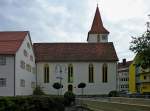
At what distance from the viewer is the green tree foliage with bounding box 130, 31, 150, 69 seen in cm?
5303

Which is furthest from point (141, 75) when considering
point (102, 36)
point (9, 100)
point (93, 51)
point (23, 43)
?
point (9, 100)

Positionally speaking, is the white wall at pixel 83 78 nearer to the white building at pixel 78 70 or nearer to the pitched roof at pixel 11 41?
the white building at pixel 78 70

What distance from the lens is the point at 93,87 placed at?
101375mm

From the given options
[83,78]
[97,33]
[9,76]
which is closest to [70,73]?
[83,78]

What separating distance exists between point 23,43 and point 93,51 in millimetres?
28733

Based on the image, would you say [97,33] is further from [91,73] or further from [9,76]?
[9,76]

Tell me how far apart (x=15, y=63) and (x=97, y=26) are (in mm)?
63472

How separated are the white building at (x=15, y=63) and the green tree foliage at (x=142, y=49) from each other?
935 inches

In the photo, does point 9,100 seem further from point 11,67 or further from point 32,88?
point 32,88

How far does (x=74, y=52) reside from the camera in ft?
345

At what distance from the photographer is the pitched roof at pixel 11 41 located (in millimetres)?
72969

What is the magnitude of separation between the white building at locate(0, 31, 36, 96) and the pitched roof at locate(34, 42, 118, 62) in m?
16.3

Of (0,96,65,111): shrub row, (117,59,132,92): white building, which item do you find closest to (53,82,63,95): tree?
(0,96,65,111): shrub row

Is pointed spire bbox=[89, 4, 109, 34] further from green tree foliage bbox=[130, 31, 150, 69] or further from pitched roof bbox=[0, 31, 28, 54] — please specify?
green tree foliage bbox=[130, 31, 150, 69]
